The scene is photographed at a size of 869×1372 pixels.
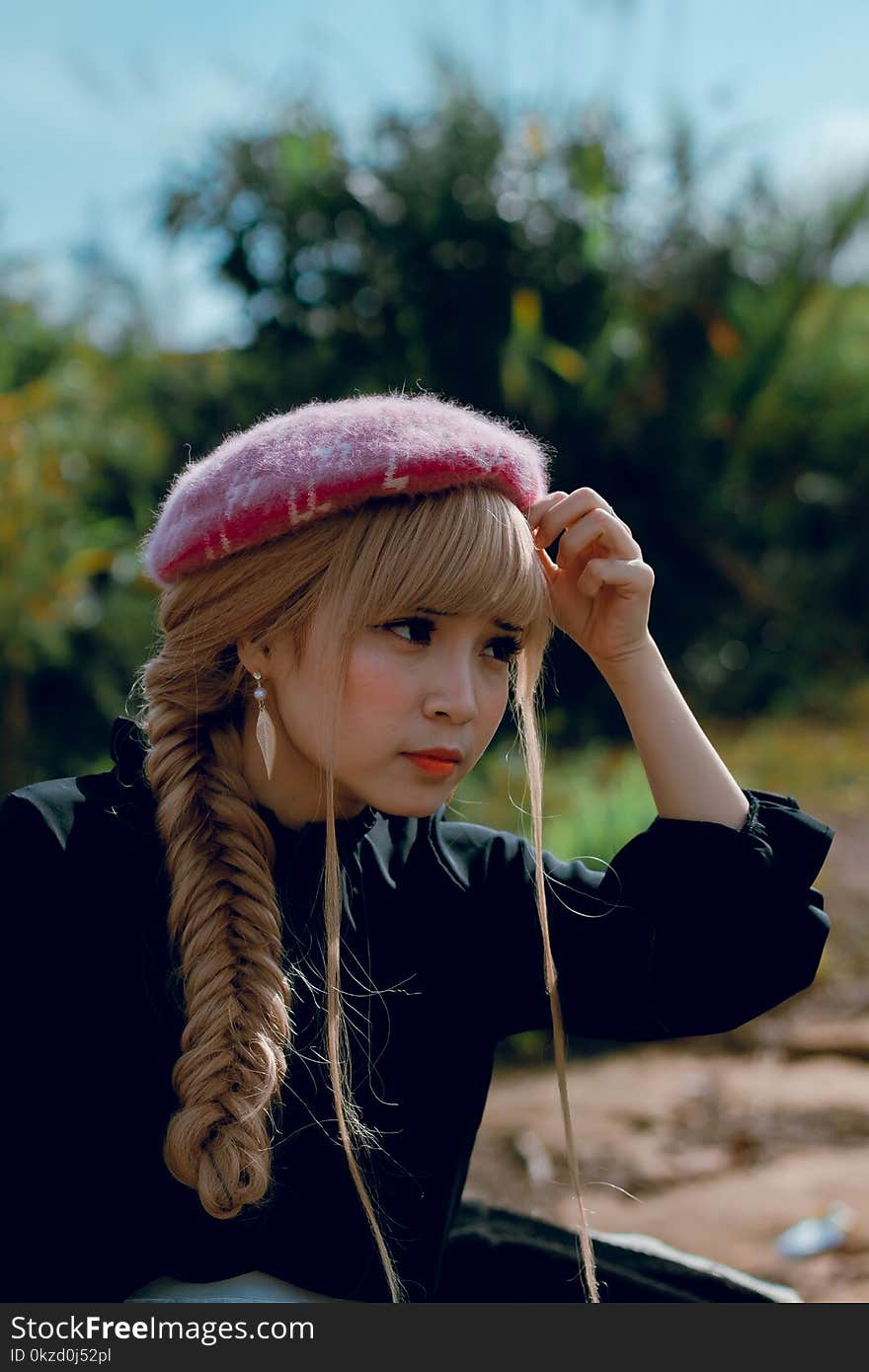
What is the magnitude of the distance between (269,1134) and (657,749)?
2.51 feet

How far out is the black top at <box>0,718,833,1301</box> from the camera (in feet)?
5.53

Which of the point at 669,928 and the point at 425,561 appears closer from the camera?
the point at 425,561

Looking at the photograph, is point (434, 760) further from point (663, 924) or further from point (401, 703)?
point (663, 924)

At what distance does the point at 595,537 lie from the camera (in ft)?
6.14

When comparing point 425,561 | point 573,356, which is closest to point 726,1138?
point 425,561

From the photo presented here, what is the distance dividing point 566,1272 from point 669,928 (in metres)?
0.59

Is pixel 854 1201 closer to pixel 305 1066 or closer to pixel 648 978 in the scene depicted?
pixel 648 978

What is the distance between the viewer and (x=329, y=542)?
1.69 metres

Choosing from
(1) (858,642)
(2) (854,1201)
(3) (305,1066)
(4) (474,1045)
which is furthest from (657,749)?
(1) (858,642)

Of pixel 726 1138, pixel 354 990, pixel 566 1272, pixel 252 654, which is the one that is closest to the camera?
pixel 252 654

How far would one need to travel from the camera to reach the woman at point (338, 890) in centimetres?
167

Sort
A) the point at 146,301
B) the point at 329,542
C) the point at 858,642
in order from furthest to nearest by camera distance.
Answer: the point at 146,301, the point at 858,642, the point at 329,542

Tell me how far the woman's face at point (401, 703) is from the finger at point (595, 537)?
0.53 ft

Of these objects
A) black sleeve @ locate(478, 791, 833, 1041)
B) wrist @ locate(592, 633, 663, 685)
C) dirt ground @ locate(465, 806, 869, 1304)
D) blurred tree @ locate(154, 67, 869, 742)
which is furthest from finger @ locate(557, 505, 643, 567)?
blurred tree @ locate(154, 67, 869, 742)
